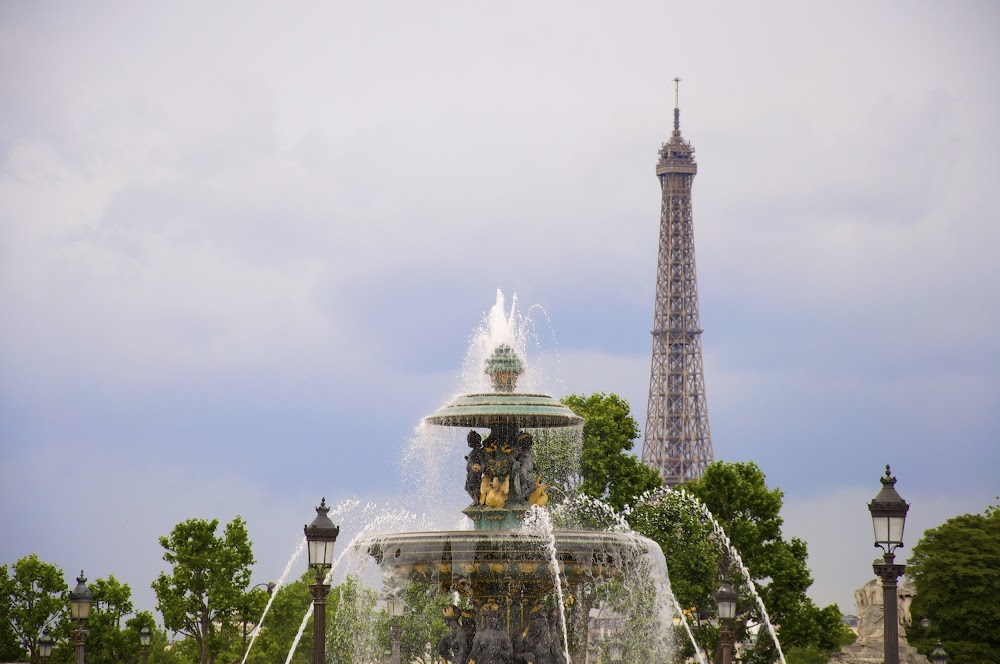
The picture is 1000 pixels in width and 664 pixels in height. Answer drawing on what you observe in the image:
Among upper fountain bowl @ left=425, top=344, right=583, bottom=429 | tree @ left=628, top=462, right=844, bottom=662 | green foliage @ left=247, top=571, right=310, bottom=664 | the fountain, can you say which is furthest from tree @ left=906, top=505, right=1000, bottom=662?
upper fountain bowl @ left=425, top=344, right=583, bottom=429

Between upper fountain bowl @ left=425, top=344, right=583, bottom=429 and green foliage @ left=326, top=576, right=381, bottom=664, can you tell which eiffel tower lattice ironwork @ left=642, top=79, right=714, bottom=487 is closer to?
green foliage @ left=326, top=576, right=381, bottom=664

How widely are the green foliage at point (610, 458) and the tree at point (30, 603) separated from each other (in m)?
18.8

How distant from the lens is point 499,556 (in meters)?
25.2

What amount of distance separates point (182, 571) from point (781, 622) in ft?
63.8

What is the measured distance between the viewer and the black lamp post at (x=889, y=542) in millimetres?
21656

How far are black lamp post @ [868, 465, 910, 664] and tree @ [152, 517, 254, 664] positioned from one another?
33.7 meters

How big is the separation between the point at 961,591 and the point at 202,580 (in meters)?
26.0

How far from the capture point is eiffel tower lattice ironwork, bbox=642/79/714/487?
459 ft

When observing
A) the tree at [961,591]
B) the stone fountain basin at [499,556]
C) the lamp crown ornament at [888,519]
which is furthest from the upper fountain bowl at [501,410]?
the tree at [961,591]

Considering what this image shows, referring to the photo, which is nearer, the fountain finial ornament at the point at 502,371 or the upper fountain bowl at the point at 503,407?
the upper fountain bowl at the point at 503,407

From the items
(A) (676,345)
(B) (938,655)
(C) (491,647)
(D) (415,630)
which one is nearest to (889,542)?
(C) (491,647)

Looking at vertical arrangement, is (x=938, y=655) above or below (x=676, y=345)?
below

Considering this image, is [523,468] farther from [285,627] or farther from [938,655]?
[285,627]

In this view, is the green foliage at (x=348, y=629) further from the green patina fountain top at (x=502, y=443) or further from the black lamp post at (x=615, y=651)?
the green patina fountain top at (x=502, y=443)
